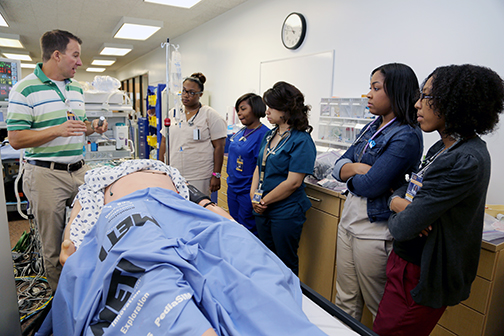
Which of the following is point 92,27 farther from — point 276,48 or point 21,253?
point 21,253

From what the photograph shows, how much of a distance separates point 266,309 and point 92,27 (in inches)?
267

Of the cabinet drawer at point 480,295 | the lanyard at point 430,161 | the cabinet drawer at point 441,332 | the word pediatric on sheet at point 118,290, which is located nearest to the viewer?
the word pediatric on sheet at point 118,290

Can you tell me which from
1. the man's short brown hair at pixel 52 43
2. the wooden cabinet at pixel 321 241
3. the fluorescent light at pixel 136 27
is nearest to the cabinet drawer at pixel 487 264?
the wooden cabinet at pixel 321 241

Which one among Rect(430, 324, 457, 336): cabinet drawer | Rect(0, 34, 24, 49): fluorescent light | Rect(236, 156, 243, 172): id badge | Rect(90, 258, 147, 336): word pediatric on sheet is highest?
Rect(0, 34, 24, 49): fluorescent light

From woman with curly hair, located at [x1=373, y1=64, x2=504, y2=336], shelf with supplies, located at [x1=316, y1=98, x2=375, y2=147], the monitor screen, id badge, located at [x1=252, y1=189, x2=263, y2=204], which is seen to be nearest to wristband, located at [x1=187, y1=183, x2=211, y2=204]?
id badge, located at [x1=252, y1=189, x2=263, y2=204]

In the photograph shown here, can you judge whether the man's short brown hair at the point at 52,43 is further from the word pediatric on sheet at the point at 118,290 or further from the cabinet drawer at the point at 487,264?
the cabinet drawer at the point at 487,264

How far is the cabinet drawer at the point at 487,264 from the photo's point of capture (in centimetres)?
144

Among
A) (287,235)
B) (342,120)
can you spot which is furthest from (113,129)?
(342,120)

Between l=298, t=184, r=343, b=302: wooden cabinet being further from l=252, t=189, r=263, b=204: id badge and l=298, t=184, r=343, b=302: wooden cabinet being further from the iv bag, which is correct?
the iv bag

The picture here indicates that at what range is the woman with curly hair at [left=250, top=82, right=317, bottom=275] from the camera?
1.85m

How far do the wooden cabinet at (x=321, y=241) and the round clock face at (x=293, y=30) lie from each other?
2007 millimetres

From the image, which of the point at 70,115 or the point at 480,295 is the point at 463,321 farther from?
the point at 70,115

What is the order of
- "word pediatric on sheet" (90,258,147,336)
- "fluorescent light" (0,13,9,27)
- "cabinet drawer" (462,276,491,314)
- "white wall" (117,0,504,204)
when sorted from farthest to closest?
"fluorescent light" (0,13,9,27), "white wall" (117,0,504,204), "cabinet drawer" (462,276,491,314), "word pediatric on sheet" (90,258,147,336)

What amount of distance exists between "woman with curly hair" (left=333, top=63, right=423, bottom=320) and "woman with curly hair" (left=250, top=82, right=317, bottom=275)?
32 centimetres
